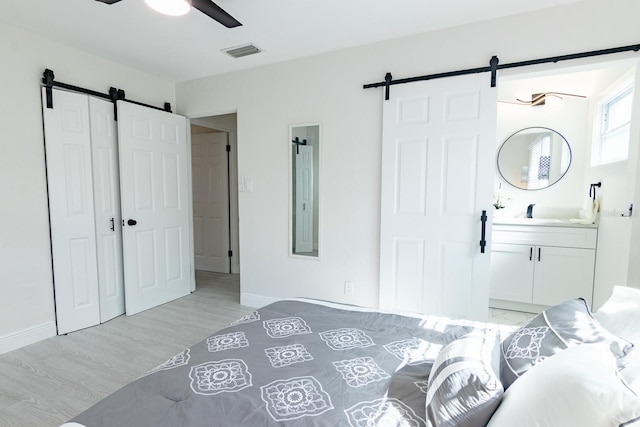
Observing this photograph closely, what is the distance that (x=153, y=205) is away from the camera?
135 inches

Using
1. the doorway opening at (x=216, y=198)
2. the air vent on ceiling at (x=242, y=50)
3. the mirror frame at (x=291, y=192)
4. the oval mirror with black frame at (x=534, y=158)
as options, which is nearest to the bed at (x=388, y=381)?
the mirror frame at (x=291, y=192)

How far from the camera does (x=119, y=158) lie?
3127 millimetres

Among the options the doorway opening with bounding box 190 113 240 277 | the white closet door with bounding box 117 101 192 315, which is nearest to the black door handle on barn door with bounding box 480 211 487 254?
the white closet door with bounding box 117 101 192 315

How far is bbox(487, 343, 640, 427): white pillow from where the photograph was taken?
632 mm

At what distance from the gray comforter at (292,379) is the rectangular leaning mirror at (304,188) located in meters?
1.62

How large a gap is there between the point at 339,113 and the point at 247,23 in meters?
1.06

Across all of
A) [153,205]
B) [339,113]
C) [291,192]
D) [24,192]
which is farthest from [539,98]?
[24,192]

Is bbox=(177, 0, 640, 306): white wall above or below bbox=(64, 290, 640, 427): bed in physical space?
above

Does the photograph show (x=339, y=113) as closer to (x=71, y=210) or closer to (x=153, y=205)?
(x=153, y=205)

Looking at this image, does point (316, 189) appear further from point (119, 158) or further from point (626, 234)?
point (626, 234)

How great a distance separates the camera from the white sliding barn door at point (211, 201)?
16.0 feet

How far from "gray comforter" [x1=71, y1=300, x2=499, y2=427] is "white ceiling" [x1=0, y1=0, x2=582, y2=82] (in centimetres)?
214

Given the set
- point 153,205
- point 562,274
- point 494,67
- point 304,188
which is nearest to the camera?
point 494,67

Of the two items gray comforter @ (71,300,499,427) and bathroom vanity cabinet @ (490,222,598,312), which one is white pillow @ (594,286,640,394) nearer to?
gray comforter @ (71,300,499,427)
